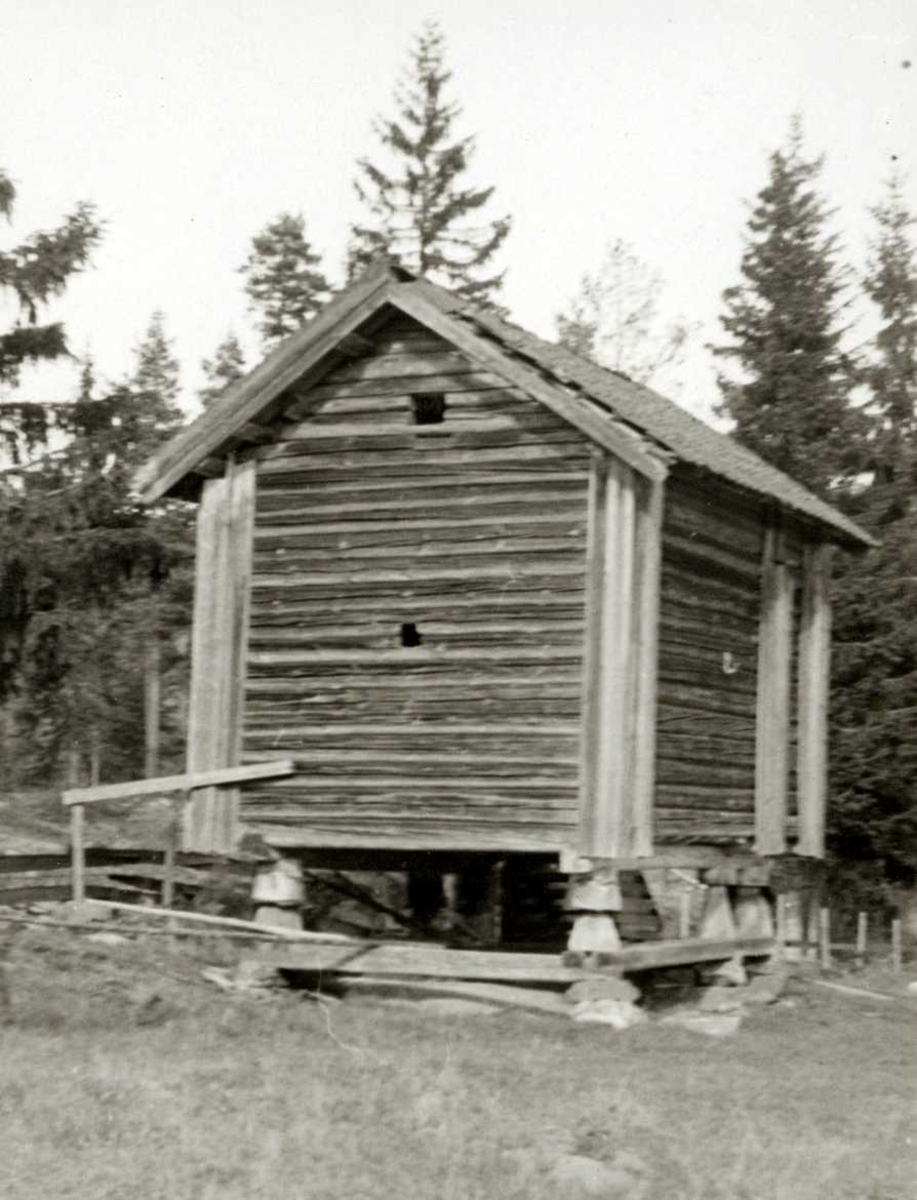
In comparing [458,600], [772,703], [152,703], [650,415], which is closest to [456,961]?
[458,600]

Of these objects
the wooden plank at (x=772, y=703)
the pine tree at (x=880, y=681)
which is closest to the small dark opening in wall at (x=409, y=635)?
the wooden plank at (x=772, y=703)

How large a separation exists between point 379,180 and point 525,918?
2357 centimetres

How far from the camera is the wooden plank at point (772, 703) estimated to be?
19.1m

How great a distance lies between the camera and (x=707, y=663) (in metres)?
17.9

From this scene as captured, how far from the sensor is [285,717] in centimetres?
1734

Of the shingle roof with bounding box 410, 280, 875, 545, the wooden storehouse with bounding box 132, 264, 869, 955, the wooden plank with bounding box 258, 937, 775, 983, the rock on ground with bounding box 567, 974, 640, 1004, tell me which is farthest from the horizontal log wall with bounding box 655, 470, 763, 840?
the rock on ground with bounding box 567, 974, 640, 1004

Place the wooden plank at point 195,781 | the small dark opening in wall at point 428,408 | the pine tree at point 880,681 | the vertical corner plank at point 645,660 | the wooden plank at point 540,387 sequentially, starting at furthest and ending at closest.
→ the pine tree at point 880,681
the small dark opening in wall at point 428,408
the wooden plank at point 195,781
the vertical corner plank at point 645,660
the wooden plank at point 540,387

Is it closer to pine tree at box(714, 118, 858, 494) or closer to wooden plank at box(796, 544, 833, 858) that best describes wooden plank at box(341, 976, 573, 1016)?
wooden plank at box(796, 544, 833, 858)

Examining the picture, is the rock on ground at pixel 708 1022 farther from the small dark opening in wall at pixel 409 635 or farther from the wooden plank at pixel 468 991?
the small dark opening in wall at pixel 409 635

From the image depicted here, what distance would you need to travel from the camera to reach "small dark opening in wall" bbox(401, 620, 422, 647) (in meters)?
17.0

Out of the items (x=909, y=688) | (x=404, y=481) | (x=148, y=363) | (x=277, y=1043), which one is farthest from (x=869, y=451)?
(x=148, y=363)

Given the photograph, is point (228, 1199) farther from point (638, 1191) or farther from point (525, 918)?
point (525, 918)

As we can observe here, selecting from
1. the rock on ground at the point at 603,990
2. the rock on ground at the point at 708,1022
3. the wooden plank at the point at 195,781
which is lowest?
the rock on ground at the point at 708,1022

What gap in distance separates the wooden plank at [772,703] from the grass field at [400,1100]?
3358 millimetres
